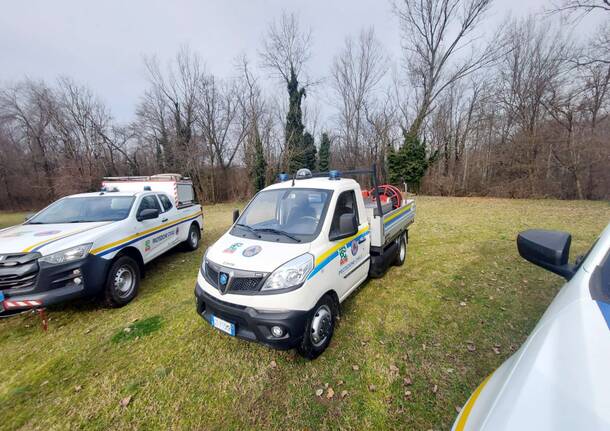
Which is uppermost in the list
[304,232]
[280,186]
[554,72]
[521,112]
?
[554,72]

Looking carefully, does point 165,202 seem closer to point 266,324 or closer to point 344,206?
point 344,206

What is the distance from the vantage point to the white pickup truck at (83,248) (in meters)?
3.01

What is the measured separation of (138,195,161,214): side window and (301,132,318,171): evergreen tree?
61.3 ft

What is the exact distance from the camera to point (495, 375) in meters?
1.11

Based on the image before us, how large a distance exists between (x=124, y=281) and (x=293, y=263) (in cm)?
346

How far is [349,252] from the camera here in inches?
123

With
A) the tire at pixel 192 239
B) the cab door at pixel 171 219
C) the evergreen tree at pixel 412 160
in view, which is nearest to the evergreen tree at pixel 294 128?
the evergreen tree at pixel 412 160

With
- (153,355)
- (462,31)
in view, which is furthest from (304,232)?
(462,31)

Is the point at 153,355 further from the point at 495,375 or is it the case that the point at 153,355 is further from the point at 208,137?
the point at 208,137

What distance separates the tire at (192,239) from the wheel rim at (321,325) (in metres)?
5.17

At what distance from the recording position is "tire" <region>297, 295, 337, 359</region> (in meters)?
2.55

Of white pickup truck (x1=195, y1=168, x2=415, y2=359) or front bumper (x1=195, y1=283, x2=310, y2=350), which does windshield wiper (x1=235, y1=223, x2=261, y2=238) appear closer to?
white pickup truck (x1=195, y1=168, x2=415, y2=359)

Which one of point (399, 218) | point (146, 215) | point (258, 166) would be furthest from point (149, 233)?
point (258, 166)

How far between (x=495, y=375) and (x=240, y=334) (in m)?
2.14
